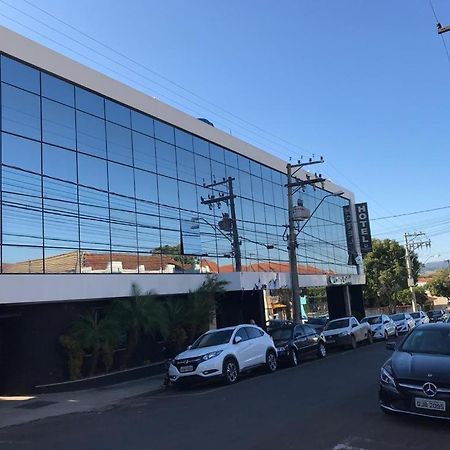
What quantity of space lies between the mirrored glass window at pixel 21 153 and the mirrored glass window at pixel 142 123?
5.69 metres

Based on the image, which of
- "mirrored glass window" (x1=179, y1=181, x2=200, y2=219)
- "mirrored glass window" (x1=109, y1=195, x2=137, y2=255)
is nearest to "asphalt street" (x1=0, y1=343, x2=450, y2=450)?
"mirrored glass window" (x1=109, y1=195, x2=137, y2=255)

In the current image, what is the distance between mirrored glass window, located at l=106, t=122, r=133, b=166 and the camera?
21.2m

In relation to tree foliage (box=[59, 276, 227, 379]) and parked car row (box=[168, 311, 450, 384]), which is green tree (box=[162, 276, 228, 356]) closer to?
tree foliage (box=[59, 276, 227, 379])

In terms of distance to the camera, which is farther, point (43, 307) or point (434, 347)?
point (43, 307)

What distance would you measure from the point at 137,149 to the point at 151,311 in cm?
696

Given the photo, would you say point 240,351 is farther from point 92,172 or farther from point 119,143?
A: point 119,143

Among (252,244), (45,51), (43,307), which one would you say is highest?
(45,51)

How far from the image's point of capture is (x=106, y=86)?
69.9ft

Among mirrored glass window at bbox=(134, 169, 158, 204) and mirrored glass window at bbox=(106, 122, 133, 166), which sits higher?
mirrored glass window at bbox=(106, 122, 133, 166)

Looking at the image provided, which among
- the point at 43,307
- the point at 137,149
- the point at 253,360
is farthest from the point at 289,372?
the point at 137,149

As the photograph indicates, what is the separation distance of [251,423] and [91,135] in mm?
14129

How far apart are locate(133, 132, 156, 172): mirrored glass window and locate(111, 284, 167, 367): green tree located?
5375 millimetres

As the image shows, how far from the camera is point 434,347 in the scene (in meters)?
8.69

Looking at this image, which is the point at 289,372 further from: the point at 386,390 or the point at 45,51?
the point at 45,51
